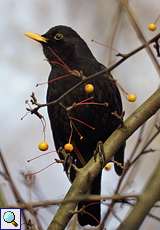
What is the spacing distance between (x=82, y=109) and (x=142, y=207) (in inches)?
65.1

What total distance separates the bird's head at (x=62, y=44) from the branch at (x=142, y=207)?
193cm

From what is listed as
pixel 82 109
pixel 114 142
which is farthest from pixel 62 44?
pixel 114 142

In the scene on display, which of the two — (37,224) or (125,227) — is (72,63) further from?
(125,227)

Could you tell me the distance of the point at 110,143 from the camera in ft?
8.89

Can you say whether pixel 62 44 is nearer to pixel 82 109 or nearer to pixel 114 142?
pixel 82 109

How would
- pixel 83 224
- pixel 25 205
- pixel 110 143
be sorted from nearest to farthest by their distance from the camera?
1. pixel 25 205
2. pixel 110 143
3. pixel 83 224

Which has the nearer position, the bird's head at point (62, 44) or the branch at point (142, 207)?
the branch at point (142, 207)

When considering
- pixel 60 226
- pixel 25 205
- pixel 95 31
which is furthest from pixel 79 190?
pixel 95 31

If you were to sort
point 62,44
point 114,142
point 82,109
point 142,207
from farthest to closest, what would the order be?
point 62,44 < point 82,109 < point 114,142 < point 142,207

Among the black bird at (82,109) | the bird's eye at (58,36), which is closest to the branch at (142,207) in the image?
the black bird at (82,109)

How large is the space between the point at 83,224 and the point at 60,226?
37.3 inches

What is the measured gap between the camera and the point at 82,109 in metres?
3.55

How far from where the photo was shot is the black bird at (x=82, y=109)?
3.50m

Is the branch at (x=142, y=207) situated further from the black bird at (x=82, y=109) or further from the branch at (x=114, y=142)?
the black bird at (x=82, y=109)
